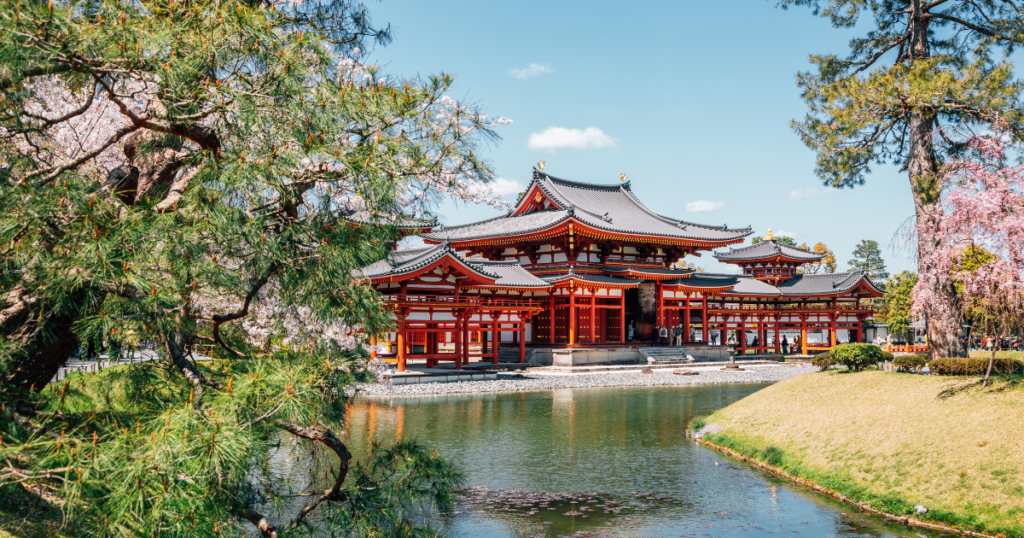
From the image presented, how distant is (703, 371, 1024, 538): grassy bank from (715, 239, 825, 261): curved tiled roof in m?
28.3

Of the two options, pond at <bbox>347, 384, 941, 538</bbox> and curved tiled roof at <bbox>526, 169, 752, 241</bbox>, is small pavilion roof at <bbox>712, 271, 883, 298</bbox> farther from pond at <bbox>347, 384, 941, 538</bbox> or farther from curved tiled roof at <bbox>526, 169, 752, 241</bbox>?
pond at <bbox>347, 384, 941, 538</bbox>

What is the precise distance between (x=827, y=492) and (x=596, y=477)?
3.27 metres

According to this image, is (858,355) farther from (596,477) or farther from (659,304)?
(659,304)

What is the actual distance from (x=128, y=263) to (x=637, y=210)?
3709cm

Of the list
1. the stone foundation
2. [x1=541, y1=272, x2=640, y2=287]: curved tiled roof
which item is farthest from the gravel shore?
[x1=541, y1=272, x2=640, y2=287]: curved tiled roof

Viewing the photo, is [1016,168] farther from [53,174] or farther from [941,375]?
[53,174]

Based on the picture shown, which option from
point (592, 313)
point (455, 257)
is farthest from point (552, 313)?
point (455, 257)

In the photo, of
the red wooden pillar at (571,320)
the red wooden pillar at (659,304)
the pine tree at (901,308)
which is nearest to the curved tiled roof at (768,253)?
the pine tree at (901,308)

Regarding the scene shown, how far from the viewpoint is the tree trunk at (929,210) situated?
13594 mm

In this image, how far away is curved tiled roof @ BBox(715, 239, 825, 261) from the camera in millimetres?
40781

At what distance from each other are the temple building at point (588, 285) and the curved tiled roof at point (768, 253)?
9 cm

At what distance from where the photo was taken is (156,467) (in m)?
3.22

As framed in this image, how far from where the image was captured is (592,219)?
32.7m

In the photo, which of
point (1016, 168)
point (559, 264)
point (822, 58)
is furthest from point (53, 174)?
point (559, 264)
